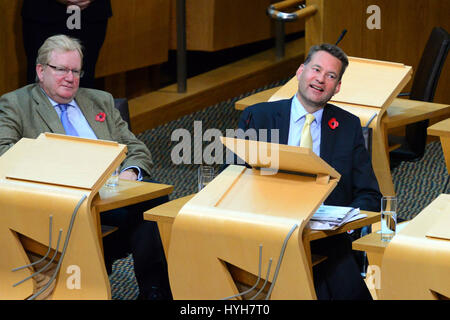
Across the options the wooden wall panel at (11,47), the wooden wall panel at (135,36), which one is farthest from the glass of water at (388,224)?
the wooden wall panel at (135,36)

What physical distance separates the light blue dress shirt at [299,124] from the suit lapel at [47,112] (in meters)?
1.00

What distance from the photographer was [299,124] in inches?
151

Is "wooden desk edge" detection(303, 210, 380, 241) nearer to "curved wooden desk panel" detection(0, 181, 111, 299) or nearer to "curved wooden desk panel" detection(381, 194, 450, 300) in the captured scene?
"curved wooden desk panel" detection(381, 194, 450, 300)

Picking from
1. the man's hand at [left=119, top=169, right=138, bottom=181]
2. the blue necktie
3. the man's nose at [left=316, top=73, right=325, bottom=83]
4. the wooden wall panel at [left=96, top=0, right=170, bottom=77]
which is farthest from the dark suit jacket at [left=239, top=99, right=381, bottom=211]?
the wooden wall panel at [left=96, top=0, right=170, bottom=77]

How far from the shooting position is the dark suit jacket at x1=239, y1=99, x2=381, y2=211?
368 cm

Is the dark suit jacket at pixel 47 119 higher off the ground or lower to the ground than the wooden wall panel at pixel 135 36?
higher

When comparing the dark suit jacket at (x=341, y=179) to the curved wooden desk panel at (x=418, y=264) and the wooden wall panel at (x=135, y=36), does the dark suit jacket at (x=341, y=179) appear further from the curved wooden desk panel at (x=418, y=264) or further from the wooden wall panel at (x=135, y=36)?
the wooden wall panel at (x=135, y=36)

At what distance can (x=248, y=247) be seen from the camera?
2984mm

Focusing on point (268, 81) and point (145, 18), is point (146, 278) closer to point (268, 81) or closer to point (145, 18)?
point (145, 18)

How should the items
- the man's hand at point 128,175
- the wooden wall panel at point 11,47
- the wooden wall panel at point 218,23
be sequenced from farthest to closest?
the wooden wall panel at point 218,23 → the wooden wall panel at point 11,47 → the man's hand at point 128,175

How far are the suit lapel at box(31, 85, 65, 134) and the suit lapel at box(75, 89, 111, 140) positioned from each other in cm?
16

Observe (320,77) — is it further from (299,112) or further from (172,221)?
(172,221)

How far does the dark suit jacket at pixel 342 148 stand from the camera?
3684 mm
